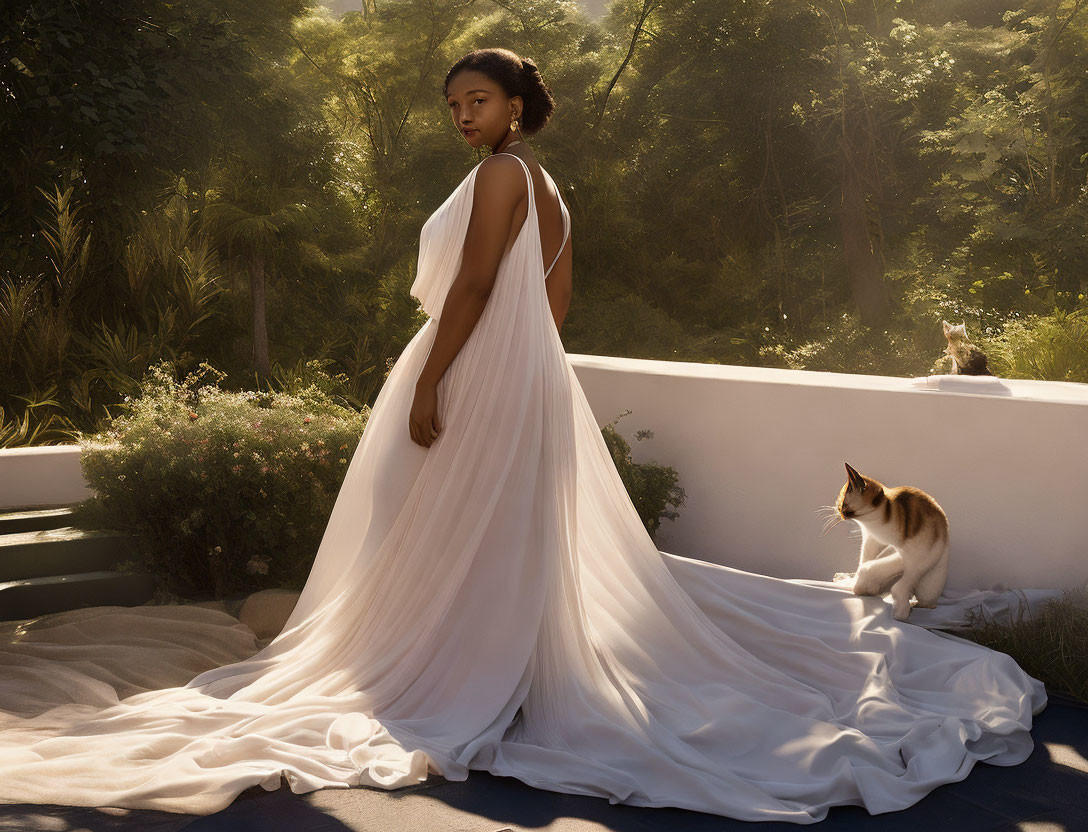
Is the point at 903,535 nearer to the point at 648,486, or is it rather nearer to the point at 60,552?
the point at 648,486

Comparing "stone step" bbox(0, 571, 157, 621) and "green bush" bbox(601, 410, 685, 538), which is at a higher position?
"green bush" bbox(601, 410, 685, 538)

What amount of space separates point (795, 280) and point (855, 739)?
14273 millimetres

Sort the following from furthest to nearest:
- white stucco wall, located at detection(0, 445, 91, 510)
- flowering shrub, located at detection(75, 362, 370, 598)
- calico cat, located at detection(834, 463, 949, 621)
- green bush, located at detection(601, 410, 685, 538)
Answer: white stucco wall, located at detection(0, 445, 91, 510) → green bush, located at detection(601, 410, 685, 538) → flowering shrub, located at detection(75, 362, 370, 598) → calico cat, located at detection(834, 463, 949, 621)

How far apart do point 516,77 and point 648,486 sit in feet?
7.48

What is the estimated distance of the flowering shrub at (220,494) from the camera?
424cm

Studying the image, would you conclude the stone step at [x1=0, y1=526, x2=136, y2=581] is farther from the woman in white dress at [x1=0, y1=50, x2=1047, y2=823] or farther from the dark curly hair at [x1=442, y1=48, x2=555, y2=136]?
the dark curly hair at [x1=442, y1=48, x2=555, y2=136]

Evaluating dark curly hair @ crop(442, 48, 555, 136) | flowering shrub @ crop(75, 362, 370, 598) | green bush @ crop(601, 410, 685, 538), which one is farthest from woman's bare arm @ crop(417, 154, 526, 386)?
green bush @ crop(601, 410, 685, 538)

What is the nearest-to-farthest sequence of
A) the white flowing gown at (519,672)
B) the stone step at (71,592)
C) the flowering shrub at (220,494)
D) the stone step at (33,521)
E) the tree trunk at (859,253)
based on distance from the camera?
the white flowing gown at (519,672) < the stone step at (71,592) < the flowering shrub at (220,494) < the stone step at (33,521) < the tree trunk at (859,253)

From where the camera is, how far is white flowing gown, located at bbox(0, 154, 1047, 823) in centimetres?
232

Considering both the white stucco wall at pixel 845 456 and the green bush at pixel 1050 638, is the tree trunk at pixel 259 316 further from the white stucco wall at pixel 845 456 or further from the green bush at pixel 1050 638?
the green bush at pixel 1050 638

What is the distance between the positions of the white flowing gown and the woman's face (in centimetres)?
19

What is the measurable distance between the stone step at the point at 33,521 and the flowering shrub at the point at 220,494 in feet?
0.89

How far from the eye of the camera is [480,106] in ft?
9.12

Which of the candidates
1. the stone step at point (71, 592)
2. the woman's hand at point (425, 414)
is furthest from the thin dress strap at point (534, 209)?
the stone step at point (71, 592)
